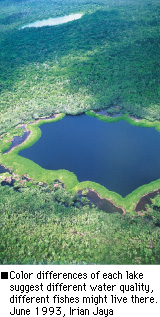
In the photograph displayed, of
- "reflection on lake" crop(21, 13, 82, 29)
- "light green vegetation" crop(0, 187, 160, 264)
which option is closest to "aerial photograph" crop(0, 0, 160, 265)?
"light green vegetation" crop(0, 187, 160, 264)

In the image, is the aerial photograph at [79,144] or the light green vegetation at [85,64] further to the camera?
the light green vegetation at [85,64]

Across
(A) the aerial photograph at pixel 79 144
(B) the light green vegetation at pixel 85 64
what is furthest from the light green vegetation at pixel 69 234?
(B) the light green vegetation at pixel 85 64

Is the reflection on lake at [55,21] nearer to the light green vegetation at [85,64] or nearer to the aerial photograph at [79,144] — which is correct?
the light green vegetation at [85,64]

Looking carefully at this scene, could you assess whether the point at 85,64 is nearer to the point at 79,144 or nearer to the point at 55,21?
the point at 79,144

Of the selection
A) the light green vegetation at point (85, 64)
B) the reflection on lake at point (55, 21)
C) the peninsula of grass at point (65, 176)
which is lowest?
the peninsula of grass at point (65, 176)

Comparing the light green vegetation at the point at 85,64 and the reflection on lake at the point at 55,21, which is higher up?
the reflection on lake at the point at 55,21

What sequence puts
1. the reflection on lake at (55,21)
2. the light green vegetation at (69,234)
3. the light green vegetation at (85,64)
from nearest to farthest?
the light green vegetation at (69,234) → the light green vegetation at (85,64) → the reflection on lake at (55,21)

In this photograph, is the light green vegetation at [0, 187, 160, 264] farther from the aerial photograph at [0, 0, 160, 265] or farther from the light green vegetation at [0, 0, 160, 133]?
the light green vegetation at [0, 0, 160, 133]

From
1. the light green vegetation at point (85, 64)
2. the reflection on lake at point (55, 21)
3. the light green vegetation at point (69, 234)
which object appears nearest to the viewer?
the light green vegetation at point (69, 234)

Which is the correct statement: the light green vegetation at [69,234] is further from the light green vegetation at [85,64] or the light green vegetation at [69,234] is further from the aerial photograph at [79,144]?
the light green vegetation at [85,64]
